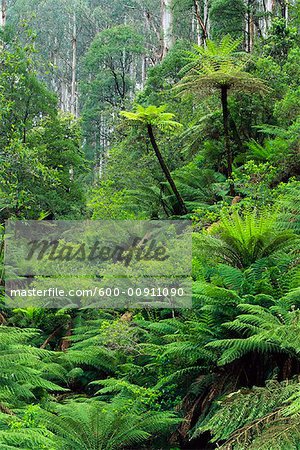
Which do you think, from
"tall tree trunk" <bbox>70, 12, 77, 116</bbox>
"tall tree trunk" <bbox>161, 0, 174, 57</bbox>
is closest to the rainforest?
"tall tree trunk" <bbox>161, 0, 174, 57</bbox>

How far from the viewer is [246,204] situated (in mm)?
8062

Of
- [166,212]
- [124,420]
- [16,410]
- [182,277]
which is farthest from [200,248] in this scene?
[166,212]

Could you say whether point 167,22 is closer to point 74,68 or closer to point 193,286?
point 74,68

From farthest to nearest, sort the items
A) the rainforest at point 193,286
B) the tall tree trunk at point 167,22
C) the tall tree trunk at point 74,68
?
the tall tree trunk at point 74,68
the tall tree trunk at point 167,22
the rainforest at point 193,286

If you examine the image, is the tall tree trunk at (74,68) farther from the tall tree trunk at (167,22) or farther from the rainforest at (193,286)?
the rainforest at (193,286)

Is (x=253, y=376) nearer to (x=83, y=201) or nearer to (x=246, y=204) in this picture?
(x=246, y=204)

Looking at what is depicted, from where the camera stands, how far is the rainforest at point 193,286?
14.4ft

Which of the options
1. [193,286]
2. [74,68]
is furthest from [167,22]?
[193,286]

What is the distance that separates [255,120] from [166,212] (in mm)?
2766

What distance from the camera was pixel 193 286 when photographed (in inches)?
214

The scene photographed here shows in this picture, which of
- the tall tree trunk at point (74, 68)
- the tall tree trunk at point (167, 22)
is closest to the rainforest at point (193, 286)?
the tall tree trunk at point (167, 22)

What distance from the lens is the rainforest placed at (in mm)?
4395

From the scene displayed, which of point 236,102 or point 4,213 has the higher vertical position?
point 236,102

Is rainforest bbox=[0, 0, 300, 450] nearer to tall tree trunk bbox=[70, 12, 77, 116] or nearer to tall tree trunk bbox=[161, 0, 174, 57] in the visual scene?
tall tree trunk bbox=[161, 0, 174, 57]
